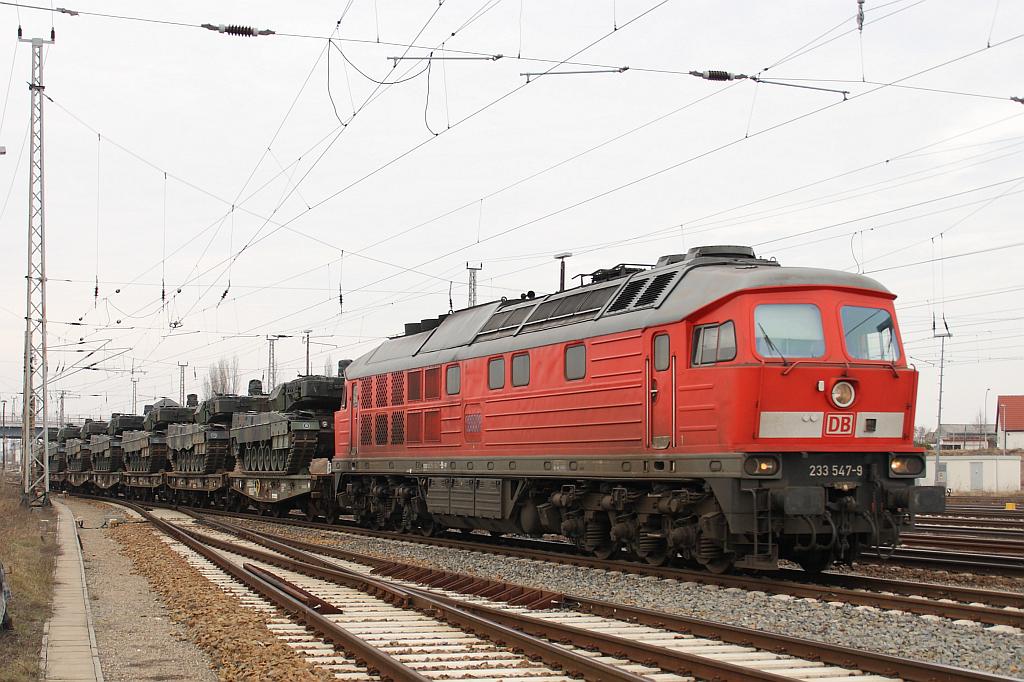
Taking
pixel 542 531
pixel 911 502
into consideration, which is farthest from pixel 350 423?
pixel 911 502

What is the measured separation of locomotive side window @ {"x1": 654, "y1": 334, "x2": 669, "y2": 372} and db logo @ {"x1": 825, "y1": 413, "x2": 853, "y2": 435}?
87.7 inches

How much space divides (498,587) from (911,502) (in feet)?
17.5

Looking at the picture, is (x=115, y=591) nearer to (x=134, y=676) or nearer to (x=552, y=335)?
(x=134, y=676)

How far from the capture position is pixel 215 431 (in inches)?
1513

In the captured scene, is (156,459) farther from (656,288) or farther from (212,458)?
(656,288)

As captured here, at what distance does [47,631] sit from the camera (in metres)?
10.9

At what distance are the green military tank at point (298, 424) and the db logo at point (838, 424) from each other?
19267mm

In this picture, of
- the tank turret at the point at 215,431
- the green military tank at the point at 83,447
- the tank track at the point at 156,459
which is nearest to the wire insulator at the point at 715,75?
the tank turret at the point at 215,431

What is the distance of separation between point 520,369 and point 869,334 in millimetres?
6123

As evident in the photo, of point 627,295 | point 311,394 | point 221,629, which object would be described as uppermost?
point 627,295

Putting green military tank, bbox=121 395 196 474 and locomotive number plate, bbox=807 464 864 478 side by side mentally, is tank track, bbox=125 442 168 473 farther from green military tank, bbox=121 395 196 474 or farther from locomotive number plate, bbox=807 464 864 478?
locomotive number plate, bbox=807 464 864 478

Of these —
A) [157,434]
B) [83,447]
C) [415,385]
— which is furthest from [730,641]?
[83,447]

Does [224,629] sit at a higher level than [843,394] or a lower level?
lower

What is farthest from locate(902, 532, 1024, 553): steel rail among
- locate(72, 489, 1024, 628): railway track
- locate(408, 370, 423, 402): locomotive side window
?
locate(408, 370, 423, 402): locomotive side window
